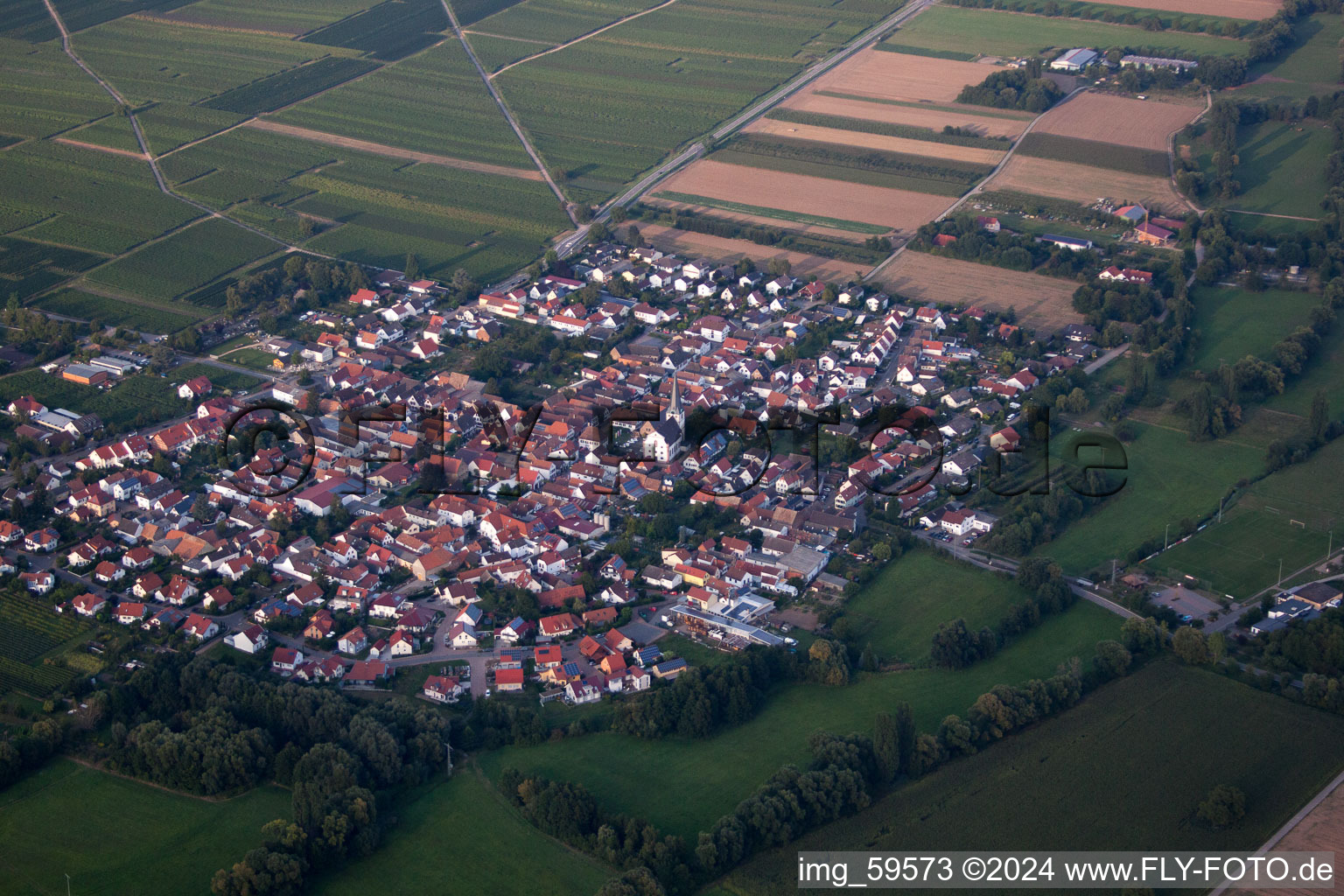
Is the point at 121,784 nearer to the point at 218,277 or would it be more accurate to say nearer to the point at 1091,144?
the point at 218,277

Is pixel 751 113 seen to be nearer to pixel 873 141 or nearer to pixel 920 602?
pixel 873 141

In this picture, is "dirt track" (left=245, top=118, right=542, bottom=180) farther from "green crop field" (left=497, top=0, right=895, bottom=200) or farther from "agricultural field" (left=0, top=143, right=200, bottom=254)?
Answer: "agricultural field" (left=0, top=143, right=200, bottom=254)

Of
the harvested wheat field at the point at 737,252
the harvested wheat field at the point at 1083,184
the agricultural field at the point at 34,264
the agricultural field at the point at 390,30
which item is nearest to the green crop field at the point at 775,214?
the harvested wheat field at the point at 737,252

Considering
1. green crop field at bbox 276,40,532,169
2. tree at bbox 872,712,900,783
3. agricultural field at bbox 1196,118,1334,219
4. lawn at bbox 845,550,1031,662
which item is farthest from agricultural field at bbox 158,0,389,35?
tree at bbox 872,712,900,783

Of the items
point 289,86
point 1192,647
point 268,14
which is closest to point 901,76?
point 289,86

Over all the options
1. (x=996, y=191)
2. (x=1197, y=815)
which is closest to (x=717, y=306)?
(x=996, y=191)

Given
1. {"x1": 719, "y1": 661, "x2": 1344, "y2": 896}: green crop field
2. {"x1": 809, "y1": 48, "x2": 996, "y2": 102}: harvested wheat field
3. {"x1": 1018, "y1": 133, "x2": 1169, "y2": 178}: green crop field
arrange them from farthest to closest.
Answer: {"x1": 809, "y1": 48, "x2": 996, "y2": 102}: harvested wheat field → {"x1": 1018, "y1": 133, "x2": 1169, "y2": 178}: green crop field → {"x1": 719, "y1": 661, "x2": 1344, "y2": 896}: green crop field
